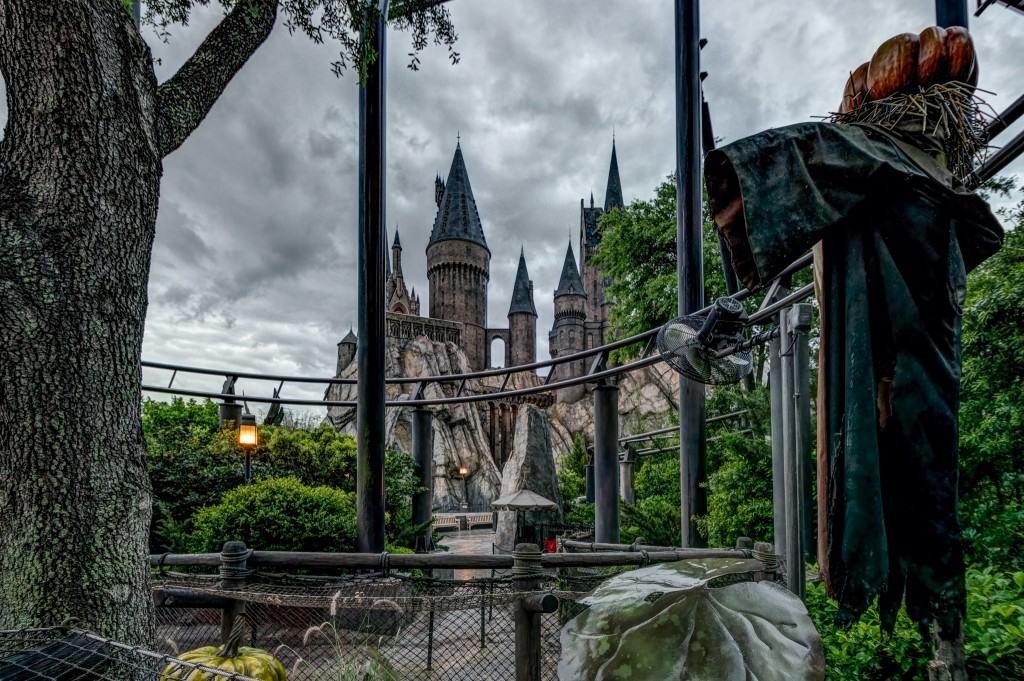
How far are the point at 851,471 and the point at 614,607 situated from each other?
0.73 m

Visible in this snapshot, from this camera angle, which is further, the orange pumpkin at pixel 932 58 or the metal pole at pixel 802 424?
the metal pole at pixel 802 424

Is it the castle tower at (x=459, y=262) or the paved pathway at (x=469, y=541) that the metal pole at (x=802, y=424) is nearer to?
the paved pathway at (x=469, y=541)

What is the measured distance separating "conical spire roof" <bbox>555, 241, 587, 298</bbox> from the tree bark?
56.3 meters

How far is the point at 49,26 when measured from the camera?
93.4 inches

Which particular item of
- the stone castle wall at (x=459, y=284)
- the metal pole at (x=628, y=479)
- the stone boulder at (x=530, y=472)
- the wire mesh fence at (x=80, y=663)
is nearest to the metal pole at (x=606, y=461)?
the stone boulder at (x=530, y=472)

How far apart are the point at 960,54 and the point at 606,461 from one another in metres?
5.91

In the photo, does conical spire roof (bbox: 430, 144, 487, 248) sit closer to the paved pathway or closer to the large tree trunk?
the paved pathway

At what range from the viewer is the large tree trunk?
211 cm

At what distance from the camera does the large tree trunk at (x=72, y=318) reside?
2105 millimetres

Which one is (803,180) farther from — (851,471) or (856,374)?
(851,471)

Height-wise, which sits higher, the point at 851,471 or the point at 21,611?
the point at 851,471

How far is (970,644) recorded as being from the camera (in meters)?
1.88

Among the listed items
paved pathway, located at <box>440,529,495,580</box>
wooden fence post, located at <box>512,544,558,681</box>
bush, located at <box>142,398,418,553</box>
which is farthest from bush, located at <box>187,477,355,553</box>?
paved pathway, located at <box>440,529,495,580</box>

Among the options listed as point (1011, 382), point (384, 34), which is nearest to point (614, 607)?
point (1011, 382)
